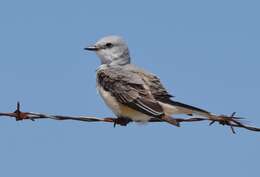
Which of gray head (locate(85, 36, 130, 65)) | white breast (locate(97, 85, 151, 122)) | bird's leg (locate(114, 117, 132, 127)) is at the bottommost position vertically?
bird's leg (locate(114, 117, 132, 127))

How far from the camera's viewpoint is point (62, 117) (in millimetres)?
6590

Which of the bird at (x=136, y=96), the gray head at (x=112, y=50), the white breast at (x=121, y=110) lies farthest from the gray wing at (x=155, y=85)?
the gray head at (x=112, y=50)

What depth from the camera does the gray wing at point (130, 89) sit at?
293 inches

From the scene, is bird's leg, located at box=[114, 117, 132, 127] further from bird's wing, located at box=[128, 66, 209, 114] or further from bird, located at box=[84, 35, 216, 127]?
bird's wing, located at box=[128, 66, 209, 114]

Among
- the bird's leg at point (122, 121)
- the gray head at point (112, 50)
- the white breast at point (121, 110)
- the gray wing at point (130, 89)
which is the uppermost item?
the gray head at point (112, 50)

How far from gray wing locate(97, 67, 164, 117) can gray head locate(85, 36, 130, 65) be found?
691 millimetres

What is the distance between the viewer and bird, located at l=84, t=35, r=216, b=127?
7.29 m

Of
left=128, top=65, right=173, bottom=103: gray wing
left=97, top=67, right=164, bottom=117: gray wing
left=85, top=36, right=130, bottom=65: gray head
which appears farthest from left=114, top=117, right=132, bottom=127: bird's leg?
left=85, top=36, right=130, bottom=65: gray head

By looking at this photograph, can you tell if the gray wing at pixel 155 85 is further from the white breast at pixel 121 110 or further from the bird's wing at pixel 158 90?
the white breast at pixel 121 110

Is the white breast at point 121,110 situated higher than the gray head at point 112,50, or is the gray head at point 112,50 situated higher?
the gray head at point 112,50

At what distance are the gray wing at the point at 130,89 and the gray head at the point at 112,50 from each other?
2.27ft

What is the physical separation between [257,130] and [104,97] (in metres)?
2.56

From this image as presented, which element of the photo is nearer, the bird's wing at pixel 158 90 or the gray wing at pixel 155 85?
the bird's wing at pixel 158 90

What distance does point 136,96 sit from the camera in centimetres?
774
